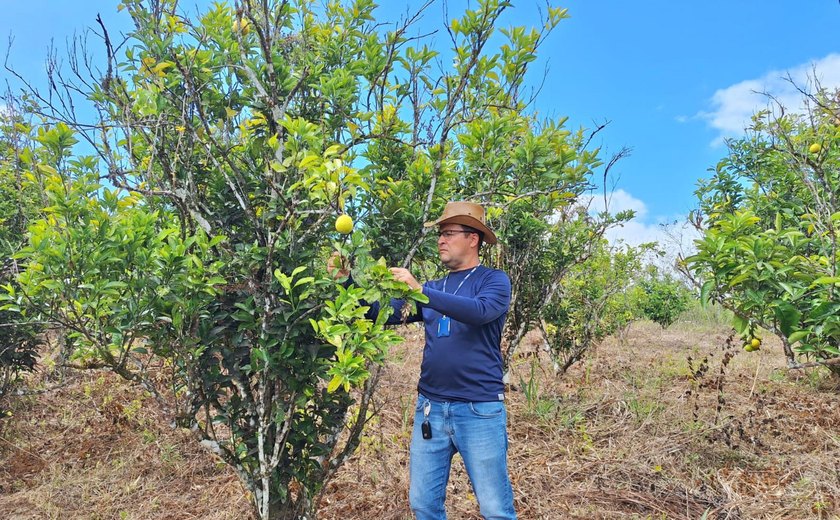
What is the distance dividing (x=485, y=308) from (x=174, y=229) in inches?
50.4

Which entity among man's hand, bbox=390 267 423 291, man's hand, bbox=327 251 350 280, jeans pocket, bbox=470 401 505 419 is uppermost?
man's hand, bbox=327 251 350 280

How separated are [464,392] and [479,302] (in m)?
0.43

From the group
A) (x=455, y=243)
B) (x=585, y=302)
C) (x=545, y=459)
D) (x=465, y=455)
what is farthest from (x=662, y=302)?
(x=465, y=455)

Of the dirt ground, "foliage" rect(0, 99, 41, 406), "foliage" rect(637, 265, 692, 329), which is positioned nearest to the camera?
the dirt ground

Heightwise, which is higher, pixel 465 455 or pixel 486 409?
pixel 486 409

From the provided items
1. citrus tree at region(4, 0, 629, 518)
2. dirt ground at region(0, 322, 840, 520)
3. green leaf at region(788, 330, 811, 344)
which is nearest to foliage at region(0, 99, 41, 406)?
dirt ground at region(0, 322, 840, 520)

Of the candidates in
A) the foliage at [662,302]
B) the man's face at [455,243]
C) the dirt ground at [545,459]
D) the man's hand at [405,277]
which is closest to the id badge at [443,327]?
the man's face at [455,243]

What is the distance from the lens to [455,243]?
243 cm

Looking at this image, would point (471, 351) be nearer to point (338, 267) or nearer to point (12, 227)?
point (338, 267)

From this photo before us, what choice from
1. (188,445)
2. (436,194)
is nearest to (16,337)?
(188,445)

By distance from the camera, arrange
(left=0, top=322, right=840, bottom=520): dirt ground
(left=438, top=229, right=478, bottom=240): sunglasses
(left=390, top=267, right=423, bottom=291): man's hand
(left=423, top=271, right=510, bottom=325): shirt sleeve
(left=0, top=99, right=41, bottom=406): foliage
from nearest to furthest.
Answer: (left=390, top=267, right=423, bottom=291): man's hand → (left=423, top=271, right=510, bottom=325): shirt sleeve → (left=438, top=229, right=478, bottom=240): sunglasses → (left=0, top=322, right=840, bottom=520): dirt ground → (left=0, top=99, right=41, bottom=406): foliage

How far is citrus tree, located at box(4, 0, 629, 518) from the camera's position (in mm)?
1899

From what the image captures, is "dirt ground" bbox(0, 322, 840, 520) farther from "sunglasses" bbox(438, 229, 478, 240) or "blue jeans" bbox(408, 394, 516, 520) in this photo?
"sunglasses" bbox(438, 229, 478, 240)

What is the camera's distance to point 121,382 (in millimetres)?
6219
